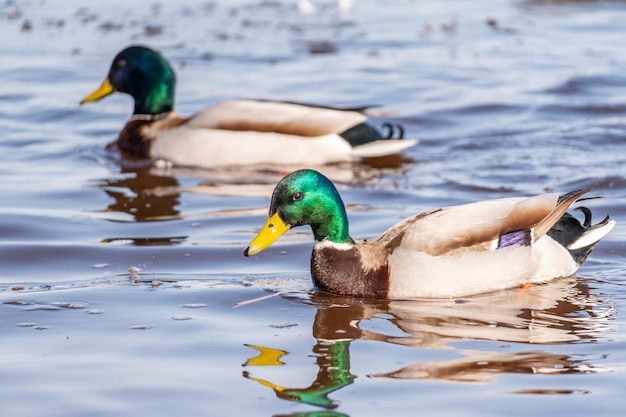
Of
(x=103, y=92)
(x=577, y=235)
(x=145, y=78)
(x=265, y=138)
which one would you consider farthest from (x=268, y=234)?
(x=103, y=92)

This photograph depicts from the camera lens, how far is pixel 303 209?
6.26m

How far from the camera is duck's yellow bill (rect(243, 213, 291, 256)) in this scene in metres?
6.18

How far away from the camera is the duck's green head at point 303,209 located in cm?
622

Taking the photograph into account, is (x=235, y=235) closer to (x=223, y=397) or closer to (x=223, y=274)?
(x=223, y=274)

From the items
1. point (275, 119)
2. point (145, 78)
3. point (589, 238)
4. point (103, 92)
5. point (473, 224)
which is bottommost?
point (589, 238)

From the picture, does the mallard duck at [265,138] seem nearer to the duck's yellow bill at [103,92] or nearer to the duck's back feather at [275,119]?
the duck's back feather at [275,119]

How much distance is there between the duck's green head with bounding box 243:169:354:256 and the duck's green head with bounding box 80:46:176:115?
507 cm

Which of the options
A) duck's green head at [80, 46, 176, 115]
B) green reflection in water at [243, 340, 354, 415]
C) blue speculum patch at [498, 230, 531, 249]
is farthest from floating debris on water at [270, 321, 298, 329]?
duck's green head at [80, 46, 176, 115]

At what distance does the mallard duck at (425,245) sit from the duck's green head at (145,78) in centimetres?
503

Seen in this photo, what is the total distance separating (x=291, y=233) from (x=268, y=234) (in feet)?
5.48

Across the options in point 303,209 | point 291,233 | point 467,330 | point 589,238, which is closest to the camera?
point 467,330

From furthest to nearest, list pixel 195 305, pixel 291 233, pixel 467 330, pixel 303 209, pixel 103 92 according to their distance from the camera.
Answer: pixel 103 92 < pixel 291 233 < pixel 303 209 < pixel 195 305 < pixel 467 330

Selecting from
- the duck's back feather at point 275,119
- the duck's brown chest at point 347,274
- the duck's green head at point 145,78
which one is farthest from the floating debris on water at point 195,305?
the duck's green head at point 145,78

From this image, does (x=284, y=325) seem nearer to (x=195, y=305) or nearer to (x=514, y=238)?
(x=195, y=305)
